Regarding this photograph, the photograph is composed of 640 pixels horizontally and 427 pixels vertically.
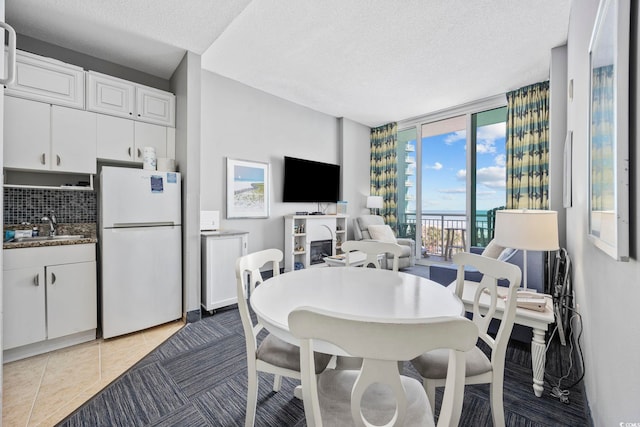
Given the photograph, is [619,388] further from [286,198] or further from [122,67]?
[122,67]

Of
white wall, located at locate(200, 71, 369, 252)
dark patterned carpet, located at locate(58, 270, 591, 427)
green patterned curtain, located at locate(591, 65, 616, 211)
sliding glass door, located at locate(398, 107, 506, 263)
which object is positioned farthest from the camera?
sliding glass door, located at locate(398, 107, 506, 263)

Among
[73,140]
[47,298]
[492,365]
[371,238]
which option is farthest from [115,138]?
[371,238]

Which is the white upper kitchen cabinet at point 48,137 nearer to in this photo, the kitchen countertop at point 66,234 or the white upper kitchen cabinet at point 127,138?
the white upper kitchen cabinet at point 127,138

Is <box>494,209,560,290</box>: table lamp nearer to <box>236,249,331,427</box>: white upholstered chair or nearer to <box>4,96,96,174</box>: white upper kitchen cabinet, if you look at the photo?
<box>236,249,331,427</box>: white upholstered chair

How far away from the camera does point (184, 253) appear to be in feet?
9.57

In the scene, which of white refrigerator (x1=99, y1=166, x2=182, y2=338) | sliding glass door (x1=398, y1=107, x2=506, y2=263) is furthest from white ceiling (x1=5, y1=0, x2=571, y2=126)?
white refrigerator (x1=99, y1=166, x2=182, y2=338)

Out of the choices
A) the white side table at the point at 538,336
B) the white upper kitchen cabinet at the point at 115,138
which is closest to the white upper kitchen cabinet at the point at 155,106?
the white upper kitchen cabinet at the point at 115,138

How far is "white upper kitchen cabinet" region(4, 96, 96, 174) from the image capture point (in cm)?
222

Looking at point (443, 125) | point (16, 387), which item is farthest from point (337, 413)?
point (443, 125)

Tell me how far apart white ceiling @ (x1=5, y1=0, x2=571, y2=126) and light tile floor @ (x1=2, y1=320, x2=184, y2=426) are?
9.41 feet

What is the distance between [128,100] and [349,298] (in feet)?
9.89

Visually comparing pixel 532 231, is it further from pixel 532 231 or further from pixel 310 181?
pixel 310 181

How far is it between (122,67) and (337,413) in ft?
12.9

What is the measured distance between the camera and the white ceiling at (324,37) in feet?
7.72
